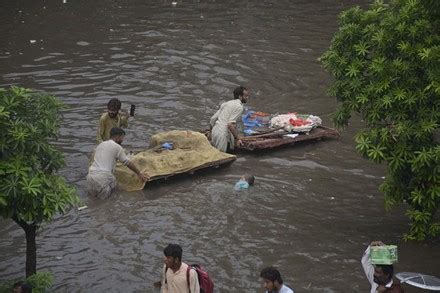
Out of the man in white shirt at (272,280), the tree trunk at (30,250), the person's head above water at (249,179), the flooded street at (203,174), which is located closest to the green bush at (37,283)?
the tree trunk at (30,250)

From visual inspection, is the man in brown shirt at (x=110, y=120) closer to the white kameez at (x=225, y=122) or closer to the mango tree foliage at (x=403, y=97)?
the white kameez at (x=225, y=122)

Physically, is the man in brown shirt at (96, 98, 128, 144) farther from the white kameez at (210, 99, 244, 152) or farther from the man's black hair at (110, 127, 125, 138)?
the white kameez at (210, 99, 244, 152)

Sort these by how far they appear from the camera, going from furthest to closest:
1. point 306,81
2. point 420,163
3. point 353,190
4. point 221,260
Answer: point 306,81, point 353,190, point 221,260, point 420,163

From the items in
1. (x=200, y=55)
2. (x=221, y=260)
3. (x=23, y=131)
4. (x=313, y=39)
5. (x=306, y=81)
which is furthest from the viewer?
(x=313, y=39)

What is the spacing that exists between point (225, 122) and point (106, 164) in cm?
270

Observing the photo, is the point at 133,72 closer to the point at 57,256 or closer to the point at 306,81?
the point at 306,81

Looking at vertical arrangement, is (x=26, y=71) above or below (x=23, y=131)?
below

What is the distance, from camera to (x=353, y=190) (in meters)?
12.3

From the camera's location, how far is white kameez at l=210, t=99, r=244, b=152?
1355 centimetres

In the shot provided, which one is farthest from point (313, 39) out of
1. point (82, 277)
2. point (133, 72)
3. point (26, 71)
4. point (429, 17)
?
point (82, 277)

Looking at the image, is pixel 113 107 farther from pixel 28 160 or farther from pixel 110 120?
pixel 28 160

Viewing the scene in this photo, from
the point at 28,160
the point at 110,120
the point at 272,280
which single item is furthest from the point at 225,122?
the point at 272,280

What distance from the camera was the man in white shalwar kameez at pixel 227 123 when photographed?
13.5 meters

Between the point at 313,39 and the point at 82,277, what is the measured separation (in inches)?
561
